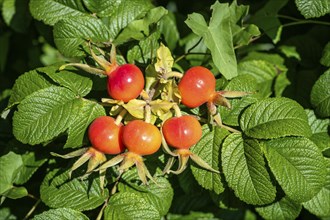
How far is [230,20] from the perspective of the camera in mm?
2295

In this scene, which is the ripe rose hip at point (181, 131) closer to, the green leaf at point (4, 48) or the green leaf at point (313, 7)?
A: the green leaf at point (313, 7)

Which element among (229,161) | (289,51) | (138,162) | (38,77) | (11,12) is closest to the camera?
(138,162)

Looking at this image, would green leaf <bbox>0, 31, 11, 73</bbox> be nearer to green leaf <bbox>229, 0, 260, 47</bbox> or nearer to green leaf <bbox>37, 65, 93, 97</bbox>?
green leaf <bbox>37, 65, 93, 97</bbox>

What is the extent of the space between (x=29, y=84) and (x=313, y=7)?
4.07ft

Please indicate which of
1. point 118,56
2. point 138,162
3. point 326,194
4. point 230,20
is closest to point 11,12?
point 118,56

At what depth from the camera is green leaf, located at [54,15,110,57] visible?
2223 millimetres

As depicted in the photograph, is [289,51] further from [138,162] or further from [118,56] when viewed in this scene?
[138,162]

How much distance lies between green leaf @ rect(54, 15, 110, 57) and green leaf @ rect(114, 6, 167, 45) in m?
0.10

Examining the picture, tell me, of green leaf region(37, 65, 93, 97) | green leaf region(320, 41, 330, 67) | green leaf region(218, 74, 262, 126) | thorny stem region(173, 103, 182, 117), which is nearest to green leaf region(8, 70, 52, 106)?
green leaf region(37, 65, 93, 97)

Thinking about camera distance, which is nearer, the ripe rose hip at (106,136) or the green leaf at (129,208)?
the ripe rose hip at (106,136)

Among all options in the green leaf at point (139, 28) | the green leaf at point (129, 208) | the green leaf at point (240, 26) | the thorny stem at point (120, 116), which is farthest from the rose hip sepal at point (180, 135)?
the green leaf at point (240, 26)

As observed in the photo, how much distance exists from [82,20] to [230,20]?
0.65m

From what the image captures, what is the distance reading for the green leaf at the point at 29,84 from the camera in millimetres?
2135

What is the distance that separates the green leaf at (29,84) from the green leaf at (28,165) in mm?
383
